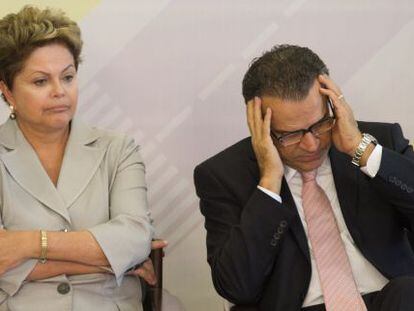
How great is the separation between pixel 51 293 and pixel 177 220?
0.94 m

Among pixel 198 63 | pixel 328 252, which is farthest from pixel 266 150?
pixel 198 63

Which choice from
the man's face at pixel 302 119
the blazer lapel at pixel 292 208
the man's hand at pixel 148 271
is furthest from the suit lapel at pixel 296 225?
the man's hand at pixel 148 271

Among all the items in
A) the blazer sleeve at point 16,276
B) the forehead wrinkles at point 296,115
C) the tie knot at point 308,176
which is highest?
the forehead wrinkles at point 296,115

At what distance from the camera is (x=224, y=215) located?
7.82 ft

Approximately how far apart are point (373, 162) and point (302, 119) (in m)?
0.29

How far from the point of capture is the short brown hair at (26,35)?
2.32 m

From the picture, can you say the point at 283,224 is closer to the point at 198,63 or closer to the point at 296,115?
the point at 296,115

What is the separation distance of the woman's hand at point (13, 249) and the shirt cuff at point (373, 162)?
3.80ft

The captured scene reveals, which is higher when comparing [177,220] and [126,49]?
[126,49]

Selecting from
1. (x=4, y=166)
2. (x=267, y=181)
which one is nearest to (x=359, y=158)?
(x=267, y=181)

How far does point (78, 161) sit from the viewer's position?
2428 millimetres

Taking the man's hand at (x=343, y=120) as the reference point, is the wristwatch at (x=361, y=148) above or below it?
below

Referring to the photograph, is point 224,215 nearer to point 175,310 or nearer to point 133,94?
point 175,310

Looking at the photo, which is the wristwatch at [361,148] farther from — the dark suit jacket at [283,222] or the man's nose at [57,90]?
the man's nose at [57,90]
